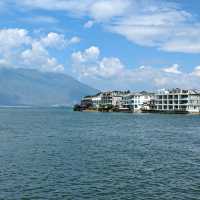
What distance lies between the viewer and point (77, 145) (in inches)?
2203

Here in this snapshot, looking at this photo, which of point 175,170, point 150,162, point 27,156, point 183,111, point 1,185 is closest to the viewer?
point 1,185

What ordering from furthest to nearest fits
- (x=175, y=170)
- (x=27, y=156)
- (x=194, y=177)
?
(x=27, y=156), (x=175, y=170), (x=194, y=177)

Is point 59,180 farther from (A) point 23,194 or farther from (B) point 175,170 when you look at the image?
(B) point 175,170

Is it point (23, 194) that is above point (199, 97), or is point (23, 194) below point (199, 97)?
below

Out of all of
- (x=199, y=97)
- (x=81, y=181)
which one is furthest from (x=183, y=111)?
(x=81, y=181)

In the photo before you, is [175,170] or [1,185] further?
[175,170]

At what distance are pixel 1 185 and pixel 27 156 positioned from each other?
13.4 meters

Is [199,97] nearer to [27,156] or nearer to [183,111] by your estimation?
[183,111]

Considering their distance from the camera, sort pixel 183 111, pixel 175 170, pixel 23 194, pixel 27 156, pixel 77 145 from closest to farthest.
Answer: pixel 23 194 → pixel 175 170 → pixel 27 156 → pixel 77 145 → pixel 183 111

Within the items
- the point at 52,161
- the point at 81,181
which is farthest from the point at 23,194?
the point at 52,161

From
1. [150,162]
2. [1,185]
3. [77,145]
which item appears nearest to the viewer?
[1,185]

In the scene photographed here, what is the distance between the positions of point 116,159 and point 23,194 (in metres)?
16.2

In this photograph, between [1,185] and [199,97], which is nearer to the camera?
[1,185]

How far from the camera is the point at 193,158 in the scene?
4409 cm
